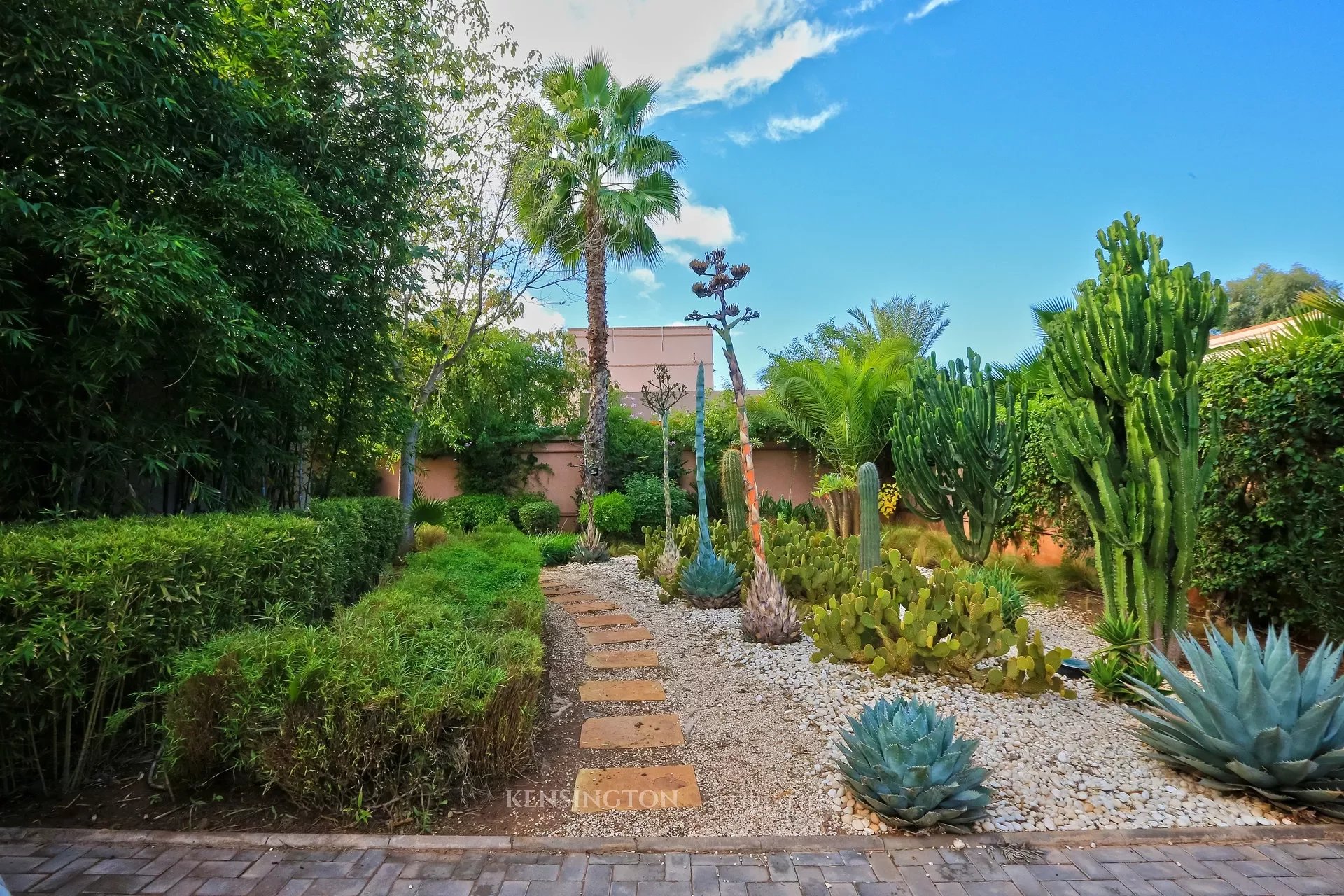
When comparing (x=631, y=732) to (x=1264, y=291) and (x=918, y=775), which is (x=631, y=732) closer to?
(x=918, y=775)

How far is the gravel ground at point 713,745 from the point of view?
2.35 meters

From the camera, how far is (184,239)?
111 inches

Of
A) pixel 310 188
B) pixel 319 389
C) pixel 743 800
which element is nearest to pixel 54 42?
pixel 310 188

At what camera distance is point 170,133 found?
3.23 metres

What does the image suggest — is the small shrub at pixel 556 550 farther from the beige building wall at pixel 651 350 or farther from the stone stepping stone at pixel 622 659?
the beige building wall at pixel 651 350

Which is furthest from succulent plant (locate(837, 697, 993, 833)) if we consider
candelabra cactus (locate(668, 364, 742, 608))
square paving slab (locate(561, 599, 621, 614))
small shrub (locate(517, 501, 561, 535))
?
small shrub (locate(517, 501, 561, 535))

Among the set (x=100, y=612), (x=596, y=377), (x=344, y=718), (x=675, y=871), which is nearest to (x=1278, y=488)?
(x=675, y=871)

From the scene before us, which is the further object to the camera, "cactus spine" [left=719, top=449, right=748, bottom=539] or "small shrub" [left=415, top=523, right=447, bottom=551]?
"small shrub" [left=415, top=523, right=447, bottom=551]

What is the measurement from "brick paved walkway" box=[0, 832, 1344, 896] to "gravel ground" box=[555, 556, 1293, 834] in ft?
0.57

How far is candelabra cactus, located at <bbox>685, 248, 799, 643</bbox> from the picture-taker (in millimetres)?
4562

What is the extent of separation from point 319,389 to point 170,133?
176cm

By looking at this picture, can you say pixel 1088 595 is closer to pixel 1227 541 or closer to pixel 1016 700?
pixel 1227 541

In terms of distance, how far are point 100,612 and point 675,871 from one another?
7.83 ft

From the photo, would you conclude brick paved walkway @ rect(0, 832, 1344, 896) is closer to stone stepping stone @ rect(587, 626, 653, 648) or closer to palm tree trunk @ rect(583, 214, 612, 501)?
stone stepping stone @ rect(587, 626, 653, 648)
